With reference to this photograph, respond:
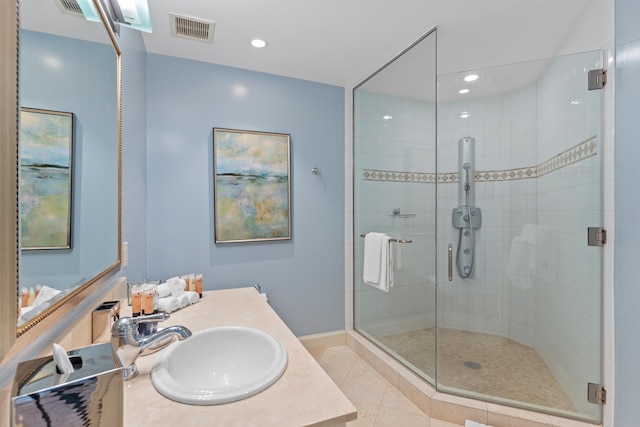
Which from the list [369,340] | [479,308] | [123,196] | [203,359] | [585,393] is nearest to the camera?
[203,359]

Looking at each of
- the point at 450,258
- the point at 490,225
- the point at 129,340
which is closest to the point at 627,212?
the point at 490,225

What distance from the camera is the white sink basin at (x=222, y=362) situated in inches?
33.9

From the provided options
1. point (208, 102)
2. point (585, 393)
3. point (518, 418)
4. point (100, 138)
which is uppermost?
point (208, 102)

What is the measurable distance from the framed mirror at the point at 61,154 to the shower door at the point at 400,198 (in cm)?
186

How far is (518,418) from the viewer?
5.24ft

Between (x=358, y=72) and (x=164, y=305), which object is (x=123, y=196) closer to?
(x=164, y=305)

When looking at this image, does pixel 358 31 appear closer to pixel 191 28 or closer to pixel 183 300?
pixel 191 28

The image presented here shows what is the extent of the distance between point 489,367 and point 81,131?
8.00 feet

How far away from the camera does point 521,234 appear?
1947 millimetres

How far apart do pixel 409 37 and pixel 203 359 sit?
2216 mm

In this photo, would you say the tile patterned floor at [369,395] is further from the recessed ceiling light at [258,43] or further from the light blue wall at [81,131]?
the recessed ceiling light at [258,43]

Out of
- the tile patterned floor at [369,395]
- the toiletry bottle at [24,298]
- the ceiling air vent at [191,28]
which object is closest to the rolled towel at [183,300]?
the toiletry bottle at [24,298]

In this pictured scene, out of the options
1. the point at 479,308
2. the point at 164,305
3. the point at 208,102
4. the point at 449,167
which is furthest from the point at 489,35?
the point at 164,305

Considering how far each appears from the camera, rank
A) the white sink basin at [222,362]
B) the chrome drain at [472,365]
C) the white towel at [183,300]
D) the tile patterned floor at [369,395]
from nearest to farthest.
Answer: the white sink basin at [222,362] → the white towel at [183,300] → the tile patterned floor at [369,395] → the chrome drain at [472,365]
